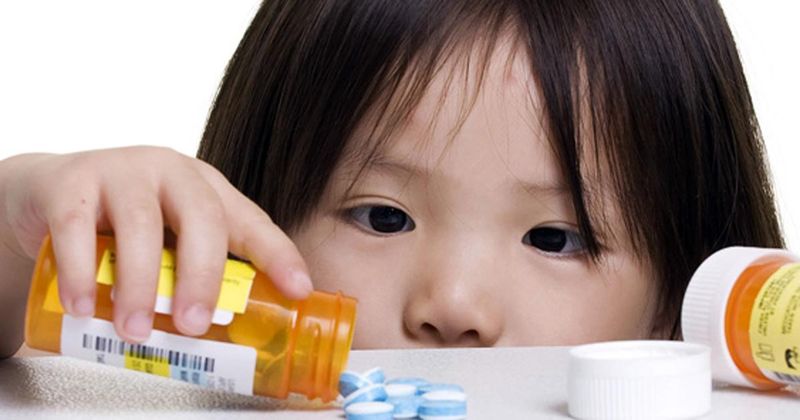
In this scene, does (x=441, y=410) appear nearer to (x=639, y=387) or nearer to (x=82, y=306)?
A: (x=639, y=387)

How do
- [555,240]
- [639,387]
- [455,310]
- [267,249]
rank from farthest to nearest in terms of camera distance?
[555,240] → [455,310] → [267,249] → [639,387]

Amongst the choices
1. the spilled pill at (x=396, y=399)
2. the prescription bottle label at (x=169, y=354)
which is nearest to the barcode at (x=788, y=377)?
the spilled pill at (x=396, y=399)

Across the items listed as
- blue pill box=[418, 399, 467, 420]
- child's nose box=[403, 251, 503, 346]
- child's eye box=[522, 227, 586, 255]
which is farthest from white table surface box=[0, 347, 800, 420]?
child's eye box=[522, 227, 586, 255]

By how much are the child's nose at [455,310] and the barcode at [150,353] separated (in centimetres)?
37

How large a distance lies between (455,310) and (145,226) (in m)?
0.36

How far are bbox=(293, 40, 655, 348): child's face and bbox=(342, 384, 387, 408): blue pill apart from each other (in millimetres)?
376

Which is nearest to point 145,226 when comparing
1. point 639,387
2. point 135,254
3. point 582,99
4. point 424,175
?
point 135,254

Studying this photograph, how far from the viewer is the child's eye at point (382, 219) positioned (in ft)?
3.66

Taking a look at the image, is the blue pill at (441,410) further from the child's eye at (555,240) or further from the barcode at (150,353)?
the child's eye at (555,240)

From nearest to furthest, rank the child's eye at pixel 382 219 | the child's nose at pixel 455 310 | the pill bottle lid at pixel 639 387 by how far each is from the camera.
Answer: the pill bottle lid at pixel 639 387 → the child's nose at pixel 455 310 → the child's eye at pixel 382 219

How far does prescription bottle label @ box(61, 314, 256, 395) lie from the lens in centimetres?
66

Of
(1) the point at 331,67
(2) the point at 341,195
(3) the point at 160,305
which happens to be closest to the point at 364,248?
(2) the point at 341,195

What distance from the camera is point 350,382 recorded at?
2.16 ft

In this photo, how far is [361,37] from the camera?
3.82 feet
